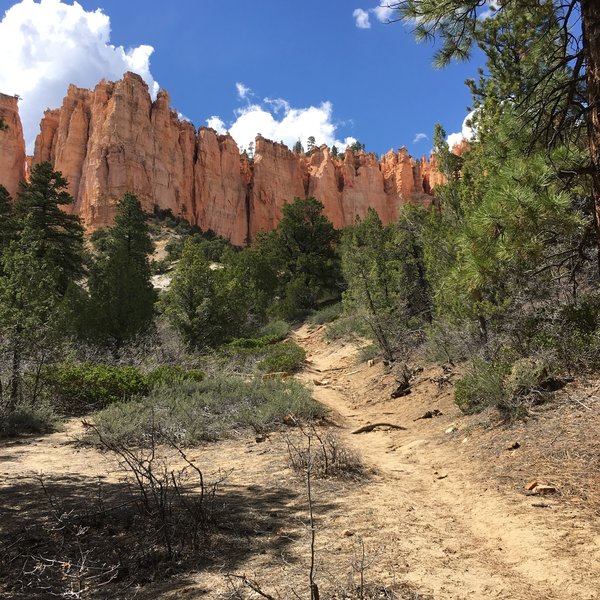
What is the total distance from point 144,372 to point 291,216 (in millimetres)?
23160

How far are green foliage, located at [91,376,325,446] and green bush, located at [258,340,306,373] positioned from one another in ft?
18.4

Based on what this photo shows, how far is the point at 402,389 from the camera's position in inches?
434

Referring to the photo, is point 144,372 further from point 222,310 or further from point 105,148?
point 105,148

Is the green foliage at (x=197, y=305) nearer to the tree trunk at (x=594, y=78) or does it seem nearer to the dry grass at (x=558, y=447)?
the dry grass at (x=558, y=447)

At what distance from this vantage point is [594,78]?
120 inches

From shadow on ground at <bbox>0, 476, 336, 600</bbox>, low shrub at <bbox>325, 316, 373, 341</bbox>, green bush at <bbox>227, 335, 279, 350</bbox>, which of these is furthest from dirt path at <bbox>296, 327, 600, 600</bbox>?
low shrub at <bbox>325, 316, 373, 341</bbox>

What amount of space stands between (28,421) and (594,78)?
980cm

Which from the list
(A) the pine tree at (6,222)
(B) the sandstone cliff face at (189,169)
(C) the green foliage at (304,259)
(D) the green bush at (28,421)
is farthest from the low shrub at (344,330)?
(B) the sandstone cliff face at (189,169)

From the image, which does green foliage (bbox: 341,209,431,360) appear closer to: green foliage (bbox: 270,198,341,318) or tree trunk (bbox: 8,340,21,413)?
tree trunk (bbox: 8,340,21,413)

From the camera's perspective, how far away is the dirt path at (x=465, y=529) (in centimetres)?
284

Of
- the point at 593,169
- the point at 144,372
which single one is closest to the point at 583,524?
the point at 593,169

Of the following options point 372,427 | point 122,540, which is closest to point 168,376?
point 372,427

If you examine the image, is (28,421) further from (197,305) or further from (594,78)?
(197,305)

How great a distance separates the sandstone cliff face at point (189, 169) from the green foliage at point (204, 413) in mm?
53097
